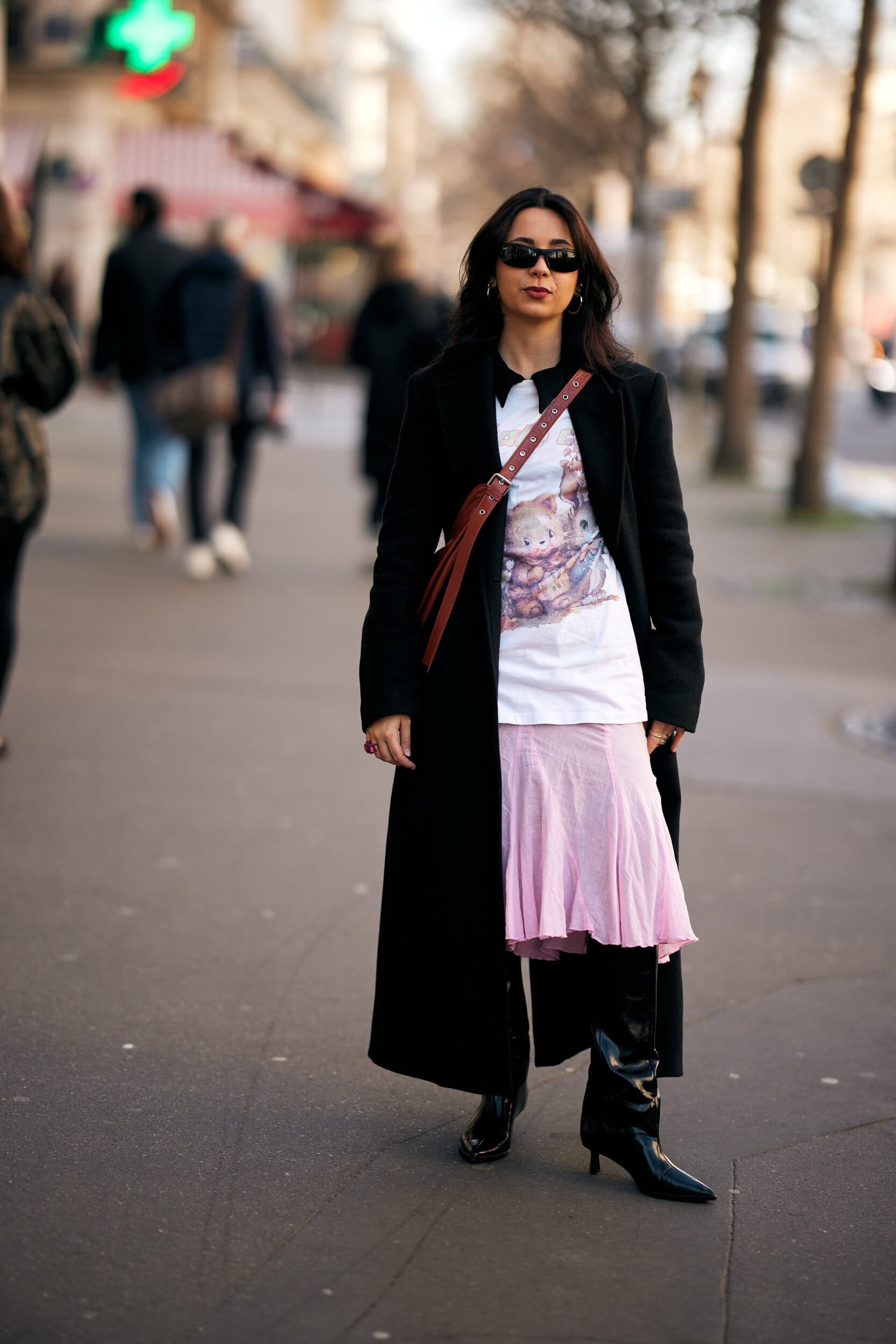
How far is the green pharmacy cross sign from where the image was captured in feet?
37.5

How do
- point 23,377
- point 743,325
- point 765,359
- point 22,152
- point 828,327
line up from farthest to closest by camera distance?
point 765,359
point 22,152
point 743,325
point 828,327
point 23,377

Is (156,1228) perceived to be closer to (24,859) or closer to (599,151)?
(24,859)

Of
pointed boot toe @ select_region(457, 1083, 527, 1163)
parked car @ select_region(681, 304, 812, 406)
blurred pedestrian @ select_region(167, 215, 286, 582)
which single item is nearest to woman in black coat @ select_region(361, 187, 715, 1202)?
pointed boot toe @ select_region(457, 1083, 527, 1163)

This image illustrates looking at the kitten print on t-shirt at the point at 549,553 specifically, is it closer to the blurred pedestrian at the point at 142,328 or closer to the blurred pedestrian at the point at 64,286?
the blurred pedestrian at the point at 142,328

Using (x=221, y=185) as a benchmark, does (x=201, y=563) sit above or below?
below

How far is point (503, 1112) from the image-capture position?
3682 millimetres

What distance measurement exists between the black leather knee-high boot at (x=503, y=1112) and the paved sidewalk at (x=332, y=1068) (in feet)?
0.17

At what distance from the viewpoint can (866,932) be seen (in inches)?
211

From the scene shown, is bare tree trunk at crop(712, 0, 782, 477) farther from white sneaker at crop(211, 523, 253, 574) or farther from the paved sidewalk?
the paved sidewalk

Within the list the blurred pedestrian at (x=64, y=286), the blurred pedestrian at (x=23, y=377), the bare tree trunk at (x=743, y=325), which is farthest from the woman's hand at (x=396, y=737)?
the blurred pedestrian at (x=64, y=286)

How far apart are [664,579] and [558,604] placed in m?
0.23

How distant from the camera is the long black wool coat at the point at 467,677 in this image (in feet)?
11.4

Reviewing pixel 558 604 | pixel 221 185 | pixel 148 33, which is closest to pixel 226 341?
pixel 148 33

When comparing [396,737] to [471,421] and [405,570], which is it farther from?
[471,421]
